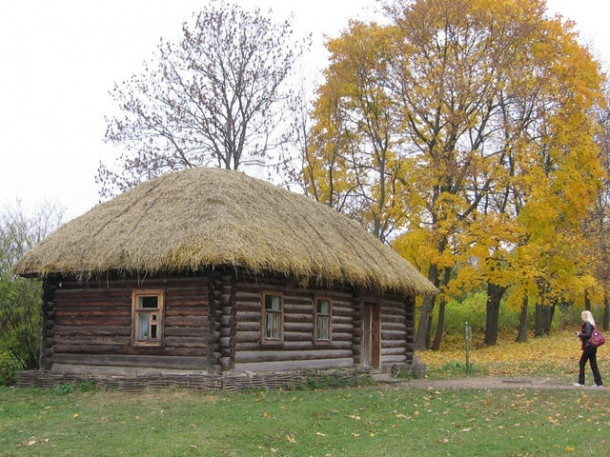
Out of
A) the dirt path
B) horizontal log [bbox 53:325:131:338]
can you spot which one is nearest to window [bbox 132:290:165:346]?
horizontal log [bbox 53:325:131:338]

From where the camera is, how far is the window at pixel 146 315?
16516 mm

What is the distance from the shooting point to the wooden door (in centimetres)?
2123

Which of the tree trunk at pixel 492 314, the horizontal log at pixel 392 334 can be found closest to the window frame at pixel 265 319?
the horizontal log at pixel 392 334

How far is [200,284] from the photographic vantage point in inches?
632

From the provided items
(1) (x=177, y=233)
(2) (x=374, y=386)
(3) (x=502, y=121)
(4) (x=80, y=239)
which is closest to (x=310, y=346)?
(2) (x=374, y=386)

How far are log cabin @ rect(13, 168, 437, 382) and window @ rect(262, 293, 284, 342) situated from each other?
1.1 inches

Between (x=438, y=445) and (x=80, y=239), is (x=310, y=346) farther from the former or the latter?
(x=438, y=445)

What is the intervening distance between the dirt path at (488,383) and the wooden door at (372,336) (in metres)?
0.73

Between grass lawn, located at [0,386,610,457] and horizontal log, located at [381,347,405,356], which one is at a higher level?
horizontal log, located at [381,347,405,356]

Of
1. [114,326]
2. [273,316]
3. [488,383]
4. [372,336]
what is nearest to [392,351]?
[372,336]

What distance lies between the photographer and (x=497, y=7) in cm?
2711

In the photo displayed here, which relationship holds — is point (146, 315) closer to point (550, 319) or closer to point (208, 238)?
point (208, 238)

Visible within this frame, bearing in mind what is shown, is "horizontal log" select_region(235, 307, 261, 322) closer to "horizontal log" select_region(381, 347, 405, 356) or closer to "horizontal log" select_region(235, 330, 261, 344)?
"horizontal log" select_region(235, 330, 261, 344)

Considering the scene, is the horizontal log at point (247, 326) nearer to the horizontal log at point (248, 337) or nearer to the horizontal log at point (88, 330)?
the horizontal log at point (248, 337)
